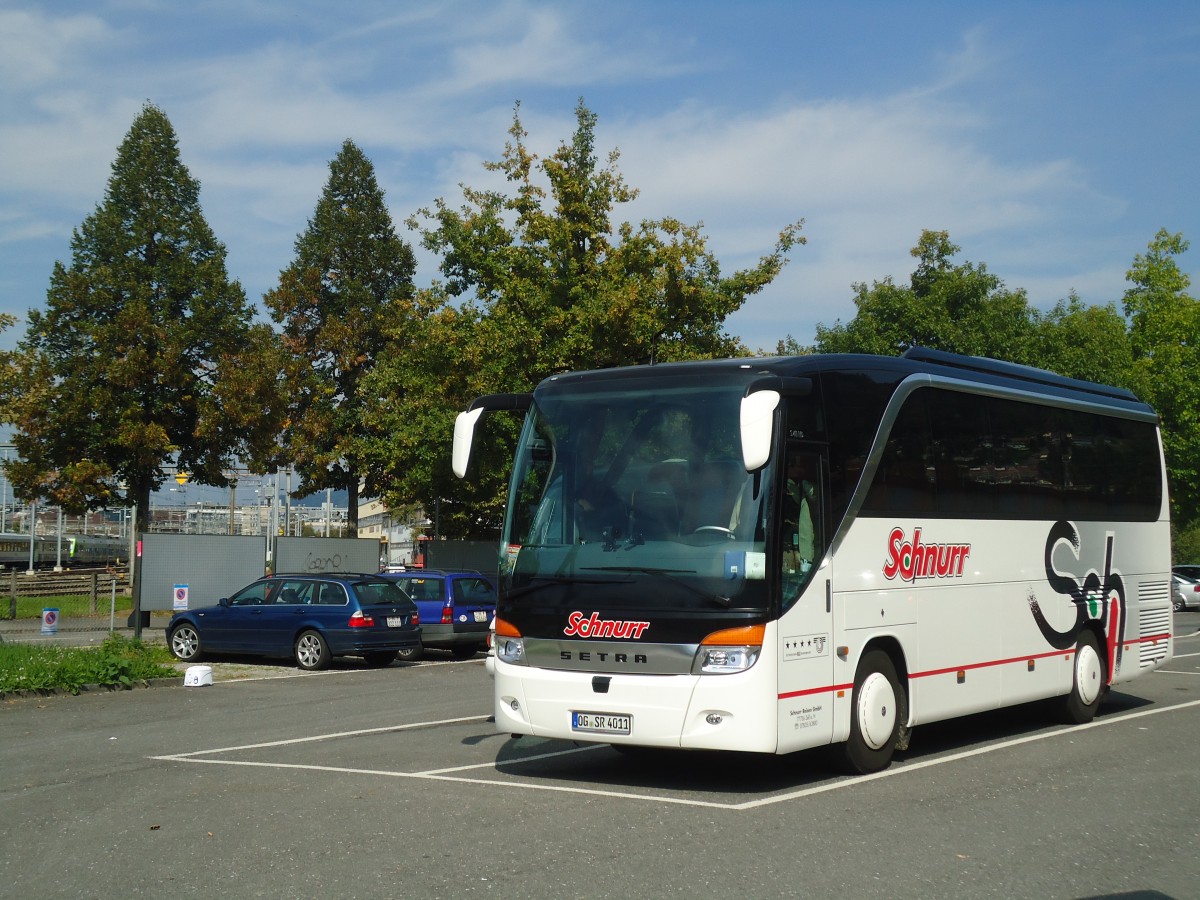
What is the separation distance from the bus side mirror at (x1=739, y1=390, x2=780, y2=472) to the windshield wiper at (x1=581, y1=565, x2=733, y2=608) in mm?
1232

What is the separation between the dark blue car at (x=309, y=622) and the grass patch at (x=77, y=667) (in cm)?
267

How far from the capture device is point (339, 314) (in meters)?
56.2

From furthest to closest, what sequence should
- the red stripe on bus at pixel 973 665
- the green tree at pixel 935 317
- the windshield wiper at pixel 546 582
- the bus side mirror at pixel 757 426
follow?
1. the green tree at pixel 935 317
2. the windshield wiper at pixel 546 582
3. the red stripe on bus at pixel 973 665
4. the bus side mirror at pixel 757 426

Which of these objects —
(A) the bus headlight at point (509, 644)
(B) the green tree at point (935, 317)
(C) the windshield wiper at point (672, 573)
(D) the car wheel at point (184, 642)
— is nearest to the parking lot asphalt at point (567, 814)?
(A) the bus headlight at point (509, 644)

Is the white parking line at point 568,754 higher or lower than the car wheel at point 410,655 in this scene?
higher

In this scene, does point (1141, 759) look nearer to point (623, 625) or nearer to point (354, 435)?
point (623, 625)

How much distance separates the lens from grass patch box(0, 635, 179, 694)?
1694cm

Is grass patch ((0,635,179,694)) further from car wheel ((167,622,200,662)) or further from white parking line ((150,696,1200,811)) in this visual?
white parking line ((150,696,1200,811))

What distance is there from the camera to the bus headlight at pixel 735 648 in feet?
30.1

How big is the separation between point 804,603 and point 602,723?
5.74 ft

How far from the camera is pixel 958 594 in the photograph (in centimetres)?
1185

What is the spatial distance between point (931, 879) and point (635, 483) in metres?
3.95

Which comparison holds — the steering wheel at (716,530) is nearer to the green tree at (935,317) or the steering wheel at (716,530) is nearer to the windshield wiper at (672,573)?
the windshield wiper at (672,573)

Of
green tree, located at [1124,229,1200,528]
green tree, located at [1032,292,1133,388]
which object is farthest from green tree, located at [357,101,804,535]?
green tree, located at [1124,229,1200,528]
